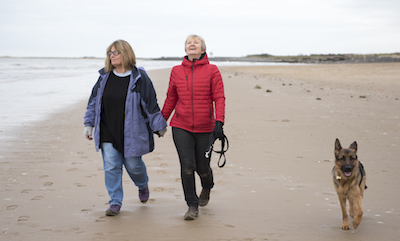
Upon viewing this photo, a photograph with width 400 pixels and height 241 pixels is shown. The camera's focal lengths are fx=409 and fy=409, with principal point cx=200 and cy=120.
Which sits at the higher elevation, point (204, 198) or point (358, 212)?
point (358, 212)

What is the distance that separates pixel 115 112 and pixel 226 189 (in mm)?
1889

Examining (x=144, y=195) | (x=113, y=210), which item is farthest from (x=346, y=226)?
(x=113, y=210)

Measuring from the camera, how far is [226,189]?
5375 millimetres

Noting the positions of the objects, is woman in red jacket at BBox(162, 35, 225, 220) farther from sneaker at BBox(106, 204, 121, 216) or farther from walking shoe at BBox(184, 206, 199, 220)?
sneaker at BBox(106, 204, 121, 216)

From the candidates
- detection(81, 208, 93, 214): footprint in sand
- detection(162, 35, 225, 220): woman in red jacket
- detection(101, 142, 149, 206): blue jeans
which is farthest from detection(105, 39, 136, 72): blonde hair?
detection(81, 208, 93, 214): footprint in sand

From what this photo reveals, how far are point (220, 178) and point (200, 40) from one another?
2.26m

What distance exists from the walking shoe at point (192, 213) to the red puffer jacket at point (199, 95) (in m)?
0.82

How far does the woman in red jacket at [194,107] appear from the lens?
4.31 meters

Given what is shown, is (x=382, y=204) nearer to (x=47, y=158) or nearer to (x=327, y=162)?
(x=327, y=162)

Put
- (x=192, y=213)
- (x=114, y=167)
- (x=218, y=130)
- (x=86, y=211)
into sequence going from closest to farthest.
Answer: (x=218, y=130) < (x=192, y=213) < (x=114, y=167) < (x=86, y=211)

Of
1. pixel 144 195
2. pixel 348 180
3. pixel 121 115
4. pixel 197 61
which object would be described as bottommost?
pixel 144 195

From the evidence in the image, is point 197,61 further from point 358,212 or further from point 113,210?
point 358,212

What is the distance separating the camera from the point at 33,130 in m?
9.24

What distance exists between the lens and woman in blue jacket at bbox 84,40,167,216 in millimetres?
4328
